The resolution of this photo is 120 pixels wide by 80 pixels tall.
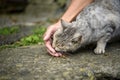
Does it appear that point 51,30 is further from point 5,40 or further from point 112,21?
point 5,40

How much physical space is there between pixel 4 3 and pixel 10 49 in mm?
5374

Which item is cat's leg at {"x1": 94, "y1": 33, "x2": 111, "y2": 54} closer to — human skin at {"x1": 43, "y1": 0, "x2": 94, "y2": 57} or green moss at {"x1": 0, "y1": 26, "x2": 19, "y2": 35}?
human skin at {"x1": 43, "y1": 0, "x2": 94, "y2": 57}

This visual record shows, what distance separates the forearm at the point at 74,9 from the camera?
505 centimetres

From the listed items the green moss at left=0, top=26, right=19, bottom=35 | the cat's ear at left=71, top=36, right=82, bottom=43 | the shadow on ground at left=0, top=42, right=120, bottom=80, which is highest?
the green moss at left=0, top=26, right=19, bottom=35

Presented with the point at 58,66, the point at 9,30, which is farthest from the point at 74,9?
the point at 9,30

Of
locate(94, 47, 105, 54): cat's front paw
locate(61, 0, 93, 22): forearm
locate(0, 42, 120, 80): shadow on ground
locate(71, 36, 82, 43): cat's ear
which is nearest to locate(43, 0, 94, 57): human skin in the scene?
locate(61, 0, 93, 22): forearm

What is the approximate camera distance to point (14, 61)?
4.47 metres

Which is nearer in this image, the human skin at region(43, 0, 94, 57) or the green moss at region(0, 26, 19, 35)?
the human skin at region(43, 0, 94, 57)

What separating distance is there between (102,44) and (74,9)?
844 millimetres

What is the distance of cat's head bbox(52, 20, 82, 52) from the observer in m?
4.51

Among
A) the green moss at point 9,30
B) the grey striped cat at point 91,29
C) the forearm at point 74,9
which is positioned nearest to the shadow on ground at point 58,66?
the grey striped cat at point 91,29

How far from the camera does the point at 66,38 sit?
14.9ft

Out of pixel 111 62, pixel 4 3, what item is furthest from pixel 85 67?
pixel 4 3

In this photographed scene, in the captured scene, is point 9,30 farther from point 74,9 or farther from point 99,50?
point 99,50
